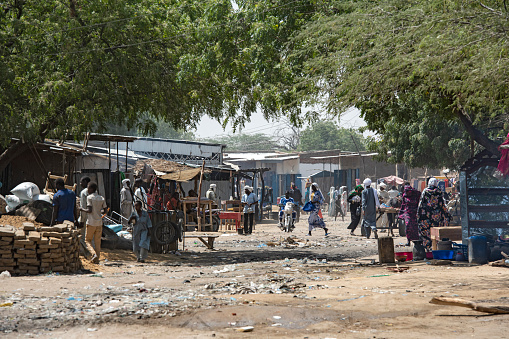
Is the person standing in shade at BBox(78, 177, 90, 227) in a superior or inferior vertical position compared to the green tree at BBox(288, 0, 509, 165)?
inferior

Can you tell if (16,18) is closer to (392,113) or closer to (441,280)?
(392,113)

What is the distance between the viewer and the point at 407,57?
371 inches

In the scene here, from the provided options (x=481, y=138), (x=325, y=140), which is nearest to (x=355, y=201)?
(x=481, y=138)

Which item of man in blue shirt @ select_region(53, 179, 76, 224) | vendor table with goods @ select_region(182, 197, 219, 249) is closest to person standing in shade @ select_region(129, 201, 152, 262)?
man in blue shirt @ select_region(53, 179, 76, 224)

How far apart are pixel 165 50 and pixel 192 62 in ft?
5.10

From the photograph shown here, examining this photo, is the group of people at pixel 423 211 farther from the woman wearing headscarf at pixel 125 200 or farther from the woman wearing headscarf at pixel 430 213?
the woman wearing headscarf at pixel 125 200

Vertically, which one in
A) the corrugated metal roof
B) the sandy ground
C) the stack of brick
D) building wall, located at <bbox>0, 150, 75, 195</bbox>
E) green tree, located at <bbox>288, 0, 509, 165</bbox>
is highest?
the corrugated metal roof

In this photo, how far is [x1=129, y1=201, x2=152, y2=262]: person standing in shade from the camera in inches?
535

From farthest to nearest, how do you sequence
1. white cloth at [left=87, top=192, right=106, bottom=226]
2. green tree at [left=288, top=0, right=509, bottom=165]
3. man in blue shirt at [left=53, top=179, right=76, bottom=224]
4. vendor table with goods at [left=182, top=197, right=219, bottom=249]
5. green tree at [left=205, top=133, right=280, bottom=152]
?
green tree at [left=205, top=133, right=280, bottom=152], vendor table with goods at [left=182, top=197, right=219, bottom=249], white cloth at [left=87, top=192, right=106, bottom=226], man in blue shirt at [left=53, top=179, right=76, bottom=224], green tree at [left=288, top=0, right=509, bottom=165]

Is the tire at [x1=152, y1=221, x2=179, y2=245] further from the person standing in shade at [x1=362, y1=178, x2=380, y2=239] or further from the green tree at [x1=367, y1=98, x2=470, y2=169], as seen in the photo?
the green tree at [x1=367, y1=98, x2=470, y2=169]

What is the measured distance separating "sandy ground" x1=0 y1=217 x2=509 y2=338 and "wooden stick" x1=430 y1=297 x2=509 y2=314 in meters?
0.10

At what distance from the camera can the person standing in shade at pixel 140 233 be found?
13594mm

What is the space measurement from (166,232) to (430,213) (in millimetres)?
6100

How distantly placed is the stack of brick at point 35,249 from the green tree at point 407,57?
492cm
